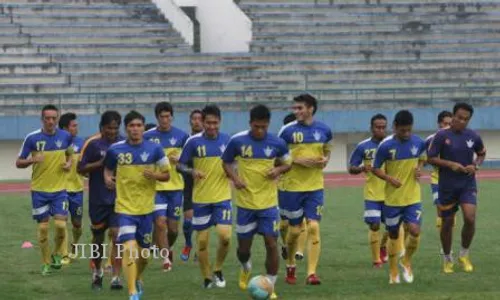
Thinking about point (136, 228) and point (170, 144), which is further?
point (170, 144)

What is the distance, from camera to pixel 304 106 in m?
14.8

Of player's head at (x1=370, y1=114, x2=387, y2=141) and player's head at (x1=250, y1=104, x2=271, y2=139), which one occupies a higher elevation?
player's head at (x1=250, y1=104, x2=271, y2=139)

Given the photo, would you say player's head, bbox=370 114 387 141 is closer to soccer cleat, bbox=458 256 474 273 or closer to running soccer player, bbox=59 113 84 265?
soccer cleat, bbox=458 256 474 273

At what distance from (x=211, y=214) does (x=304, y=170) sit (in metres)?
1.31

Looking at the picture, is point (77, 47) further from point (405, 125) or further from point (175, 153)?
point (405, 125)

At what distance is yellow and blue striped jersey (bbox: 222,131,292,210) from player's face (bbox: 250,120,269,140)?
7 centimetres

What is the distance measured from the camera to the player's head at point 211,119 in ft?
46.2

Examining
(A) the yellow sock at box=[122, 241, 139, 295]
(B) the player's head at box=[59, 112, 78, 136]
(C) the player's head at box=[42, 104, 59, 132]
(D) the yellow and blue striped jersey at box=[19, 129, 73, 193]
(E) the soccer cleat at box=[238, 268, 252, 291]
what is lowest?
(E) the soccer cleat at box=[238, 268, 252, 291]

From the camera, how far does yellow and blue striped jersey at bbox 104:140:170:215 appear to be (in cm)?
1309

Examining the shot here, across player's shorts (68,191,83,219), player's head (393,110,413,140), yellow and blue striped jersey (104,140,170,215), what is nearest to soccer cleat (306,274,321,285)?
Answer: player's head (393,110,413,140)

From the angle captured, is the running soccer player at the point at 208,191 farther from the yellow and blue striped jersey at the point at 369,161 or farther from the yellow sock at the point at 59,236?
the yellow sock at the point at 59,236

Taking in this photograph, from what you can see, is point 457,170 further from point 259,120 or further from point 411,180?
point 259,120

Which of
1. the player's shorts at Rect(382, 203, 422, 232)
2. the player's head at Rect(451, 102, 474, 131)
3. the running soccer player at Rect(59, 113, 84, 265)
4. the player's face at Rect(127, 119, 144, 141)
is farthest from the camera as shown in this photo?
the running soccer player at Rect(59, 113, 84, 265)

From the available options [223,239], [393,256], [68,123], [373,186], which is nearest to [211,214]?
[223,239]
